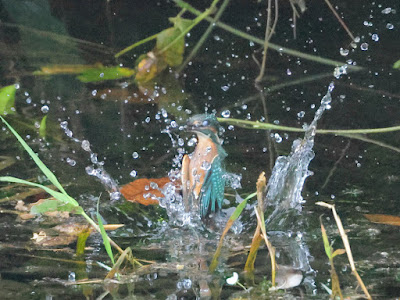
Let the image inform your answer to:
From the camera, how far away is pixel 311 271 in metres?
1.99

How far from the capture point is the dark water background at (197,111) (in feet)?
6.79

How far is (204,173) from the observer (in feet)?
7.88

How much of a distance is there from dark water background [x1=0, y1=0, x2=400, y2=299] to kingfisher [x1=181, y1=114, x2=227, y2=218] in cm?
14

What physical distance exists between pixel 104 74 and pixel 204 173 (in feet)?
7.36

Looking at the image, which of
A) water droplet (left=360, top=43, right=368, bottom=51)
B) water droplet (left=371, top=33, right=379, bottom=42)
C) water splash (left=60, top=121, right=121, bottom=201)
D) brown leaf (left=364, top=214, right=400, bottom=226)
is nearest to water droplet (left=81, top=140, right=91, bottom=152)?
water splash (left=60, top=121, right=121, bottom=201)

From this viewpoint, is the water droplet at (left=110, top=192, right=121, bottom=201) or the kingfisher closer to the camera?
the kingfisher

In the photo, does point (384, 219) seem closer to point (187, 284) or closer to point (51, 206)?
point (187, 284)

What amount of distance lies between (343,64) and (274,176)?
6.56 feet

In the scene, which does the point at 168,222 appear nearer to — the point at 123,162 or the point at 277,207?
the point at 277,207

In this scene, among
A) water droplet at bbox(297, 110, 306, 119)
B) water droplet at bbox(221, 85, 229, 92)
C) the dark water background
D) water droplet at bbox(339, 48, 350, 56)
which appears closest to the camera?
the dark water background

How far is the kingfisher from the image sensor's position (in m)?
2.41

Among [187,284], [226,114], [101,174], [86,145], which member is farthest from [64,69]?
[187,284]

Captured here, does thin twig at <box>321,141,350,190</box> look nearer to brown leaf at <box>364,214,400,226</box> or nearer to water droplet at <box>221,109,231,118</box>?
brown leaf at <box>364,214,400,226</box>

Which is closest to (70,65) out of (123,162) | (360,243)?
(123,162)
